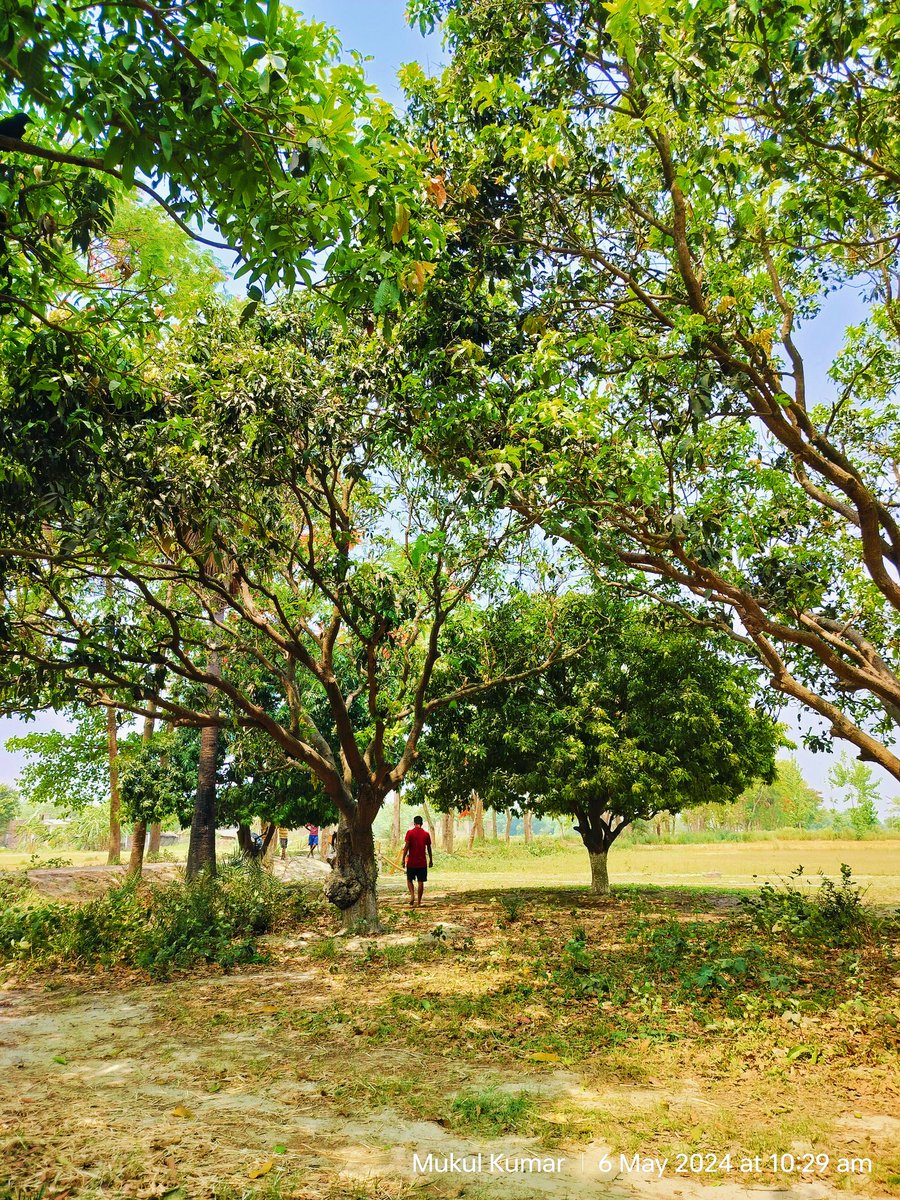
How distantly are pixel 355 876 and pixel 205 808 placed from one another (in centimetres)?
561

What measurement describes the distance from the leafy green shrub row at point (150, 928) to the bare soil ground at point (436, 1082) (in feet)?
2.43

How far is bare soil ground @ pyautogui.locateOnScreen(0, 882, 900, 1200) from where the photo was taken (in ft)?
13.4

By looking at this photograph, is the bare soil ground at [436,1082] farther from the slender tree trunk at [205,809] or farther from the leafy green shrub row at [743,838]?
the leafy green shrub row at [743,838]

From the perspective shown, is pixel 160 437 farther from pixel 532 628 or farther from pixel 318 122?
pixel 532 628

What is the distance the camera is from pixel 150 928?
11.8 metres

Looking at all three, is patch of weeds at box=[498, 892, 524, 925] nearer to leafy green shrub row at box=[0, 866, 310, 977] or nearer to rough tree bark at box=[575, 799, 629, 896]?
rough tree bark at box=[575, 799, 629, 896]

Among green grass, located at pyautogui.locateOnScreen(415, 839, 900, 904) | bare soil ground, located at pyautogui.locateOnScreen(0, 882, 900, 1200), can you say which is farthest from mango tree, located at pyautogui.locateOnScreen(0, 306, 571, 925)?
green grass, located at pyautogui.locateOnScreen(415, 839, 900, 904)

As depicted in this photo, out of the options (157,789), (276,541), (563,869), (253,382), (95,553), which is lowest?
(563,869)

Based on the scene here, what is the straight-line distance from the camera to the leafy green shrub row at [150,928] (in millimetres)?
10703

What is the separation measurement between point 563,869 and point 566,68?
32.4m

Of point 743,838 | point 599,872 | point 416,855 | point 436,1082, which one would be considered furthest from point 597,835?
point 743,838

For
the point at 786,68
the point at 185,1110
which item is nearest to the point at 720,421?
the point at 786,68

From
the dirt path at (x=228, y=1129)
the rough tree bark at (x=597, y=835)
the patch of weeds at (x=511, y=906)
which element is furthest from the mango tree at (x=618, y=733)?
the dirt path at (x=228, y=1129)

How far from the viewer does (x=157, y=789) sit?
67.7 feet
